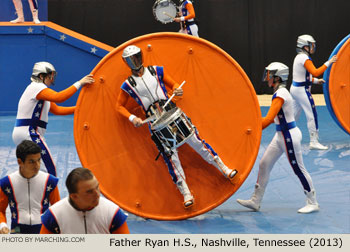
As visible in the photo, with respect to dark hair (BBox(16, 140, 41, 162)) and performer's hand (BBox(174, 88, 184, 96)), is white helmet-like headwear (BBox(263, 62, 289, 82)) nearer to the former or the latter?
performer's hand (BBox(174, 88, 184, 96))

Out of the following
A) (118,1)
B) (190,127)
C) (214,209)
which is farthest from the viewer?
(118,1)

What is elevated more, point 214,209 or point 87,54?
point 87,54

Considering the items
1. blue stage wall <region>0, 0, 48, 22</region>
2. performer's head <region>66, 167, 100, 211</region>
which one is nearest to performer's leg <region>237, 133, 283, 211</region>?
performer's head <region>66, 167, 100, 211</region>

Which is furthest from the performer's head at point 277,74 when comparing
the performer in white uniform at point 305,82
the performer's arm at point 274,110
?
the performer in white uniform at point 305,82

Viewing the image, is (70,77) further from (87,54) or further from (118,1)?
(118,1)

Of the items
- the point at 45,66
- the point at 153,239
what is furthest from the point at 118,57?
the point at 153,239

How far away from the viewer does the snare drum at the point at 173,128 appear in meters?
5.58

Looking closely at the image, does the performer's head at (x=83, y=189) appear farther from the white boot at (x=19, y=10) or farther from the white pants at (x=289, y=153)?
the white boot at (x=19, y=10)

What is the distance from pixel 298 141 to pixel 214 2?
846 centimetres

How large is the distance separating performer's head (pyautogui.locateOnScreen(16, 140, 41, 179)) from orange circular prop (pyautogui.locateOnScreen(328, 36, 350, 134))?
519cm

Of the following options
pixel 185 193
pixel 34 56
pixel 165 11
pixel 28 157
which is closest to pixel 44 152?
pixel 185 193

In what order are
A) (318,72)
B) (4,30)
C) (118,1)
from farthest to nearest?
(118,1) < (4,30) < (318,72)

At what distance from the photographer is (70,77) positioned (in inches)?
473

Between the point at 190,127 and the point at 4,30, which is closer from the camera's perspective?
the point at 190,127
